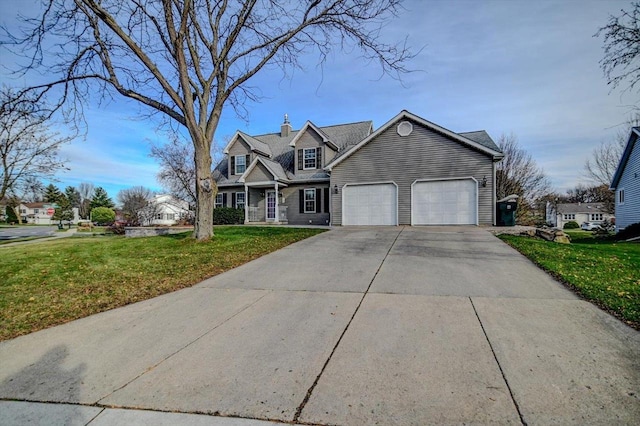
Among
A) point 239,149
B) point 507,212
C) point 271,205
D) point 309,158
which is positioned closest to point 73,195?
point 239,149

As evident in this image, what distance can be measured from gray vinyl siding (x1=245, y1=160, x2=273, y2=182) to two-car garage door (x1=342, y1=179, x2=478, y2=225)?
5133 mm

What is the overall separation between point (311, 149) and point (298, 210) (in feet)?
13.0

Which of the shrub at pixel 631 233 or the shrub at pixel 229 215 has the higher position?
the shrub at pixel 229 215

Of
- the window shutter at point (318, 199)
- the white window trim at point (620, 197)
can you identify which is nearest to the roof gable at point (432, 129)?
the window shutter at point (318, 199)

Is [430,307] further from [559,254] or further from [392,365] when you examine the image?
[559,254]

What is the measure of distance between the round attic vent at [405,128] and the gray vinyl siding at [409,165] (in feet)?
0.59

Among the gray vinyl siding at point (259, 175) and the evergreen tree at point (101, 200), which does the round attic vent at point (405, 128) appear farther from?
the evergreen tree at point (101, 200)

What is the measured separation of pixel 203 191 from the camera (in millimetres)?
10281

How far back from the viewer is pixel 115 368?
3.19 m

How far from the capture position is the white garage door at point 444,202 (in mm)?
15484

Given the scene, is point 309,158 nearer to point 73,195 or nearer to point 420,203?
point 420,203

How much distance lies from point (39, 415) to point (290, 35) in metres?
11.3

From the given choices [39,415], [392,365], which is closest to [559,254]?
[392,365]

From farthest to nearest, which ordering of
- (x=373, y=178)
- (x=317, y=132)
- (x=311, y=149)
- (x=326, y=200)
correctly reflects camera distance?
1. (x=311, y=149)
2. (x=317, y=132)
3. (x=326, y=200)
4. (x=373, y=178)
